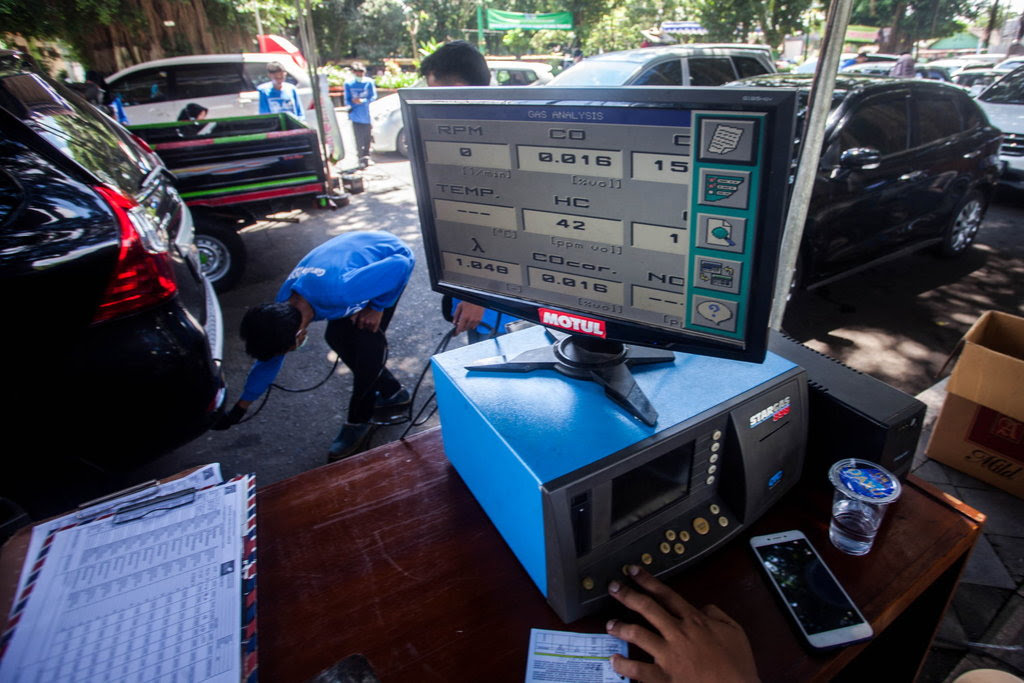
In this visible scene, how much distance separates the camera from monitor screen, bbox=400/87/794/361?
81cm

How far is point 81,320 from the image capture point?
1.81m

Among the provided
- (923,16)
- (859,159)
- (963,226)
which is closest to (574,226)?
(859,159)

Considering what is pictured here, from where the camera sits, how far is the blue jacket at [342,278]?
7.88ft

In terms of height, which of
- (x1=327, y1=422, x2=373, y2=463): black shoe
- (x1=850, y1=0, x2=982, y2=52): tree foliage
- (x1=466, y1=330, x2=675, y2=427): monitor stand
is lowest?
(x1=327, y1=422, x2=373, y2=463): black shoe

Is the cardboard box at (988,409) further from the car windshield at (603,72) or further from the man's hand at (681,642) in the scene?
the car windshield at (603,72)

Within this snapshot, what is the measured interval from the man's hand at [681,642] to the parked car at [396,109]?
9.14 meters

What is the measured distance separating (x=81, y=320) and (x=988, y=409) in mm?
3273

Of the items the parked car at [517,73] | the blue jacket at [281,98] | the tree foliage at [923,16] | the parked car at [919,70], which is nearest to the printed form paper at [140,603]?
the blue jacket at [281,98]

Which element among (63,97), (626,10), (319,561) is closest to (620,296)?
(319,561)

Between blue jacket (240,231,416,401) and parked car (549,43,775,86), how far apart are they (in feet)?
13.9

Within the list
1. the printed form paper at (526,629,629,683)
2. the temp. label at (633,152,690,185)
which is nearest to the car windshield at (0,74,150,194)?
the temp. label at (633,152,690,185)

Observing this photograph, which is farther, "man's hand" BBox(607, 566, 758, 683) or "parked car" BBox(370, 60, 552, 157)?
"parked car" BBox(370, 60, 552, 157)

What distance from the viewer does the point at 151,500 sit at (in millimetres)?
1084

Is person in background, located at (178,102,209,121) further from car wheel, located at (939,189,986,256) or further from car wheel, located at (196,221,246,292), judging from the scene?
car wheel, located at (939,189,986,256)
